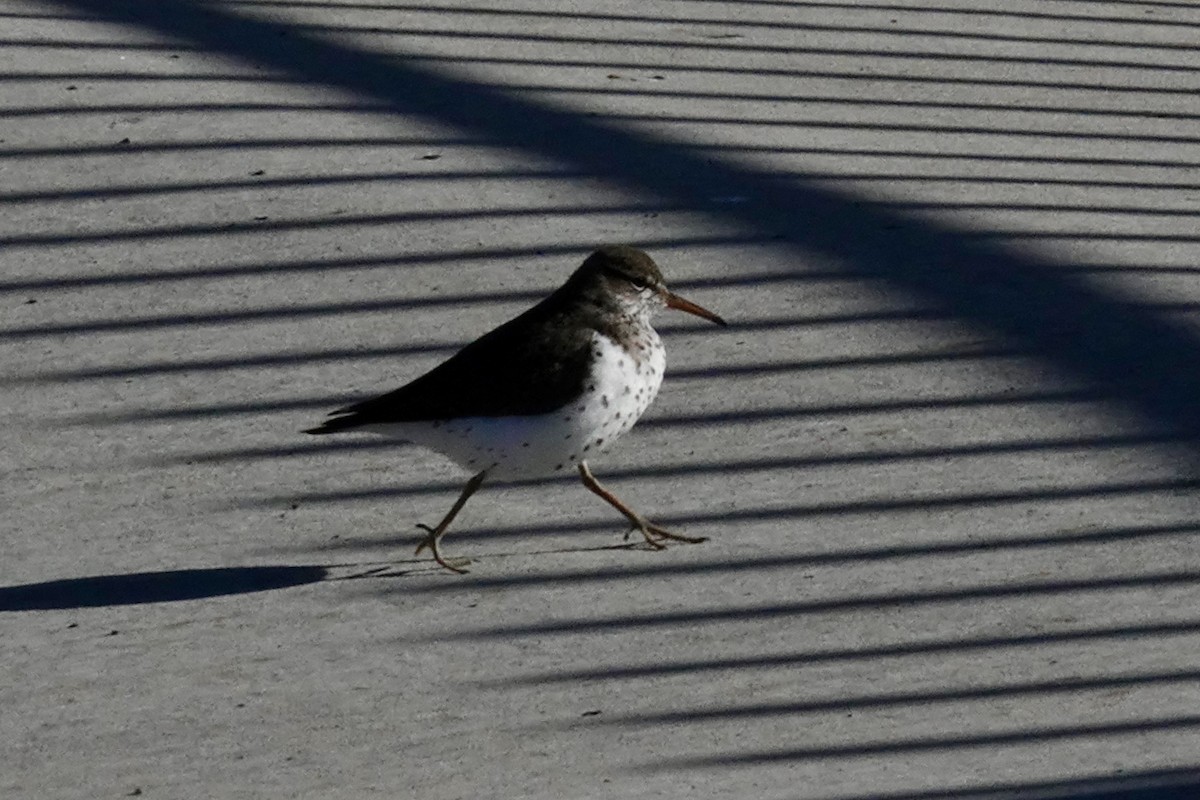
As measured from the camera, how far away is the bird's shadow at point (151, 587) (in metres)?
5.52

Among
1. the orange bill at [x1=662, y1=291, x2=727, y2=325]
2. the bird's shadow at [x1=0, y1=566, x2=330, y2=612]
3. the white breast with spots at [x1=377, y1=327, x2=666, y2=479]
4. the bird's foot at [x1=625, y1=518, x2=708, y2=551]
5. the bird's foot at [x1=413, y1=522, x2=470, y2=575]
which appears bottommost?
the bird's shadow at [x1=0, y1=566, x2=330, y2=612]

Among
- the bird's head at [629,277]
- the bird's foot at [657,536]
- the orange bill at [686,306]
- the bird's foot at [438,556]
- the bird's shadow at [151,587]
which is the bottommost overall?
the bird's shadow at [151,587]

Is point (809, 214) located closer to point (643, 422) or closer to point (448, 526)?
point (643, 422)

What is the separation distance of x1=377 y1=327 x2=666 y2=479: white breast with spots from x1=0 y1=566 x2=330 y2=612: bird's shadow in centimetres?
41

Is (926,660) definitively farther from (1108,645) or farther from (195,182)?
(195,182)

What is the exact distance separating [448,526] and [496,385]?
1.29 ft

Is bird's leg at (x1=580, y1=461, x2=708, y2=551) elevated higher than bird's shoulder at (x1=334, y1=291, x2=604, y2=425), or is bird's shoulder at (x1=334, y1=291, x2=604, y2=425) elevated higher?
bird's shoulder at (x1=334, y1=291, x2=604, y2=425)

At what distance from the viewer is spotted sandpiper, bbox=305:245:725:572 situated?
5.67 m

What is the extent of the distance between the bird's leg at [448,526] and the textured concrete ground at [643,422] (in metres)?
0.05

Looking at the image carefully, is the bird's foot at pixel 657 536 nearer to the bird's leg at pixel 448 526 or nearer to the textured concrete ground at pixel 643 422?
the textured concrete ground at pixel 643 422

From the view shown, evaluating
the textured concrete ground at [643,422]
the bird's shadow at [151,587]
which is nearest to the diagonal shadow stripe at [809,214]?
the textured concrete ground at [643,422]

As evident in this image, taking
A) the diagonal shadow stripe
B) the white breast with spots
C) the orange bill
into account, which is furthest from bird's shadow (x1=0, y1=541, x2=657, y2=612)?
the diagonal shadow stripe

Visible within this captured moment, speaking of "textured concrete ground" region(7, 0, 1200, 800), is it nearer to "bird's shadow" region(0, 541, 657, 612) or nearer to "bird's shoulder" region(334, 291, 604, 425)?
"bird's shadow" region(0, 541, 657, 612)

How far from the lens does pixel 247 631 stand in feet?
17.8
